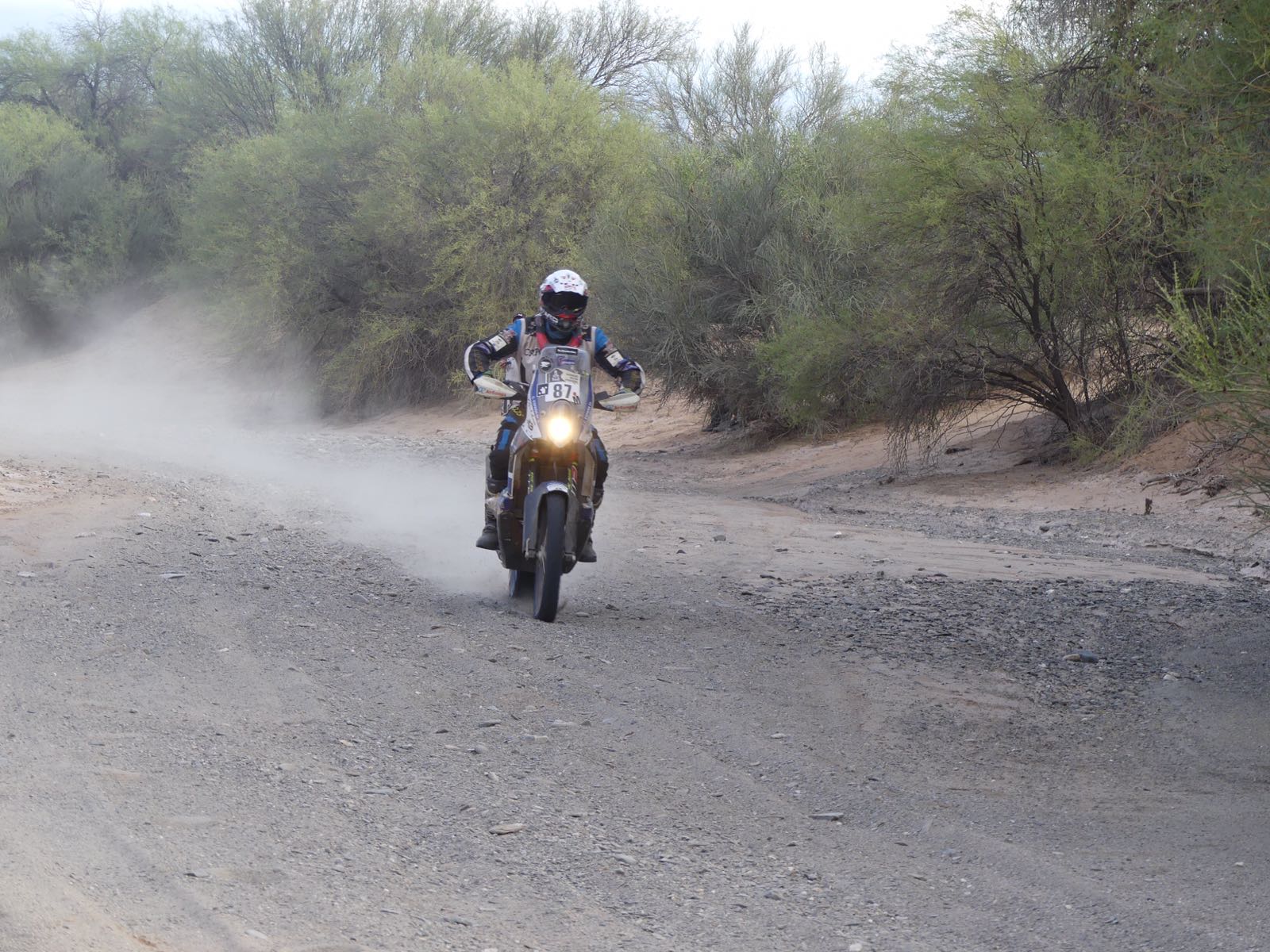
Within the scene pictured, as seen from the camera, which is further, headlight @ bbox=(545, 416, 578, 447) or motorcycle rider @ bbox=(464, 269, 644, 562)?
motorcycle rider @ bbox=(464, 269, 644, 562)

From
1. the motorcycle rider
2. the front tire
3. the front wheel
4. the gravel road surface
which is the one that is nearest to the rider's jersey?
the motorcycle rider

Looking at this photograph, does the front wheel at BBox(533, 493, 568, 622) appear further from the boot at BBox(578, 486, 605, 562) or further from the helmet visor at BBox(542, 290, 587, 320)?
the helmet visor at BBox(542, 290, 587, 320)

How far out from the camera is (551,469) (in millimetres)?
8312

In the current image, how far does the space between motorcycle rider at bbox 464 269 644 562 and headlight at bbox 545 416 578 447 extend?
0.29 m

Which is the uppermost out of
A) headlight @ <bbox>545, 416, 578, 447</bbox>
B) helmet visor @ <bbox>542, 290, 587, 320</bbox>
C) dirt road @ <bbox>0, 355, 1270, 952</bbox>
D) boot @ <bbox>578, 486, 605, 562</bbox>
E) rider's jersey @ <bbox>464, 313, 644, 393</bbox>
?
Result: helmet visor @ <bbox>542, 290, 587, 320</bbox>

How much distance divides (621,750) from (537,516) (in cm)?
266

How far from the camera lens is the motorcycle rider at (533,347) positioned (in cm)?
848

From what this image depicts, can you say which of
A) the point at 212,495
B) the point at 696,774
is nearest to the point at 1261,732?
the point at 696,774

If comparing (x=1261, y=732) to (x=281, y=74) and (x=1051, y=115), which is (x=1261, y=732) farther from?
(x=281, y=74)

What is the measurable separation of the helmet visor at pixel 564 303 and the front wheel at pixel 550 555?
1.15 metres

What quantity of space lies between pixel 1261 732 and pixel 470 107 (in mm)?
31234

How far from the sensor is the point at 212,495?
14.6 meters

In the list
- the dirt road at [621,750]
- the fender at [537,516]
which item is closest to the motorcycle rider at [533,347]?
the fender at [537,516]

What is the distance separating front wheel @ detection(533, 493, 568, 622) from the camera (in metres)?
8.08
